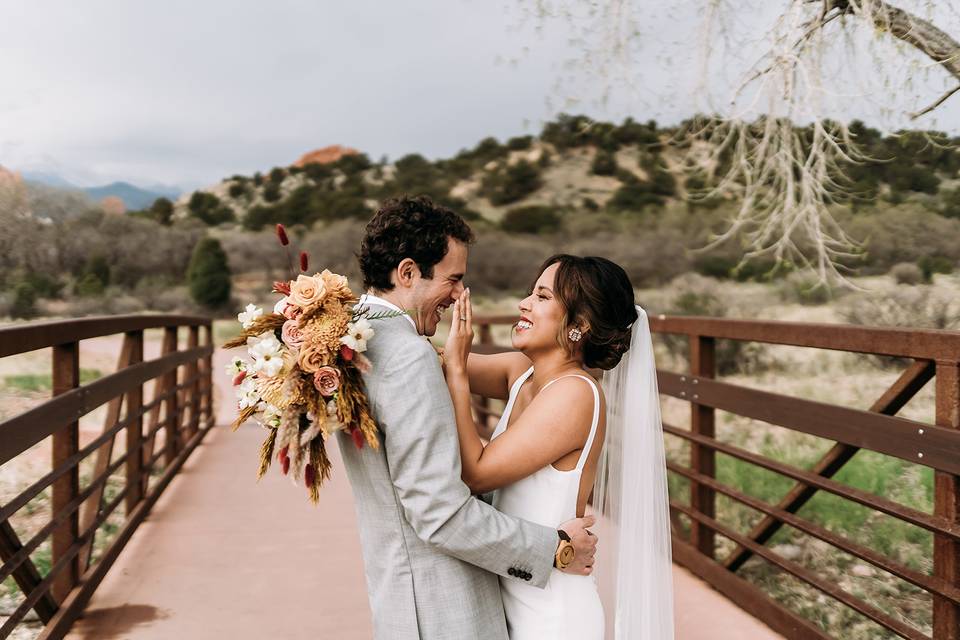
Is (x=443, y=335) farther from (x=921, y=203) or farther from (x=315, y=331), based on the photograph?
(x=315, y=331)

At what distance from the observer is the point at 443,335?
80.1 feet

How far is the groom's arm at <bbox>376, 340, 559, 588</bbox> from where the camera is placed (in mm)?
1655

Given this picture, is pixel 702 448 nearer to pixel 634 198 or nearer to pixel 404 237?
pixel 404 237

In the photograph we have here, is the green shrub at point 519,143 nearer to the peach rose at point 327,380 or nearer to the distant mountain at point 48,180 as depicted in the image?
the distant mountain at point 48,180

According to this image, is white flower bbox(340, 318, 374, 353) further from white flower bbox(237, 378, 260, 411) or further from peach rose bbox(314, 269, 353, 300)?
white flower bbox(237, 378, 260, 411)

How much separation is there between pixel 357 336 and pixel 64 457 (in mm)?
2016

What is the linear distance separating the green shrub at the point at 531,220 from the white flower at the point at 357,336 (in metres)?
38.4

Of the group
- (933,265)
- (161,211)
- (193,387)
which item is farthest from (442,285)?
(161,211)

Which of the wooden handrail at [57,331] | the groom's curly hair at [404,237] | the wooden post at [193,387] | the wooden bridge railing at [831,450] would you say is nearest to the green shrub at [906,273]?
the wooden bridge railing at [831,450]

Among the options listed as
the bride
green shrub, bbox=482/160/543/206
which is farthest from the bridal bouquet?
green shrub, bbox=482/160/543/206

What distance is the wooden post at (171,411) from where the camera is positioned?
6.06 meters

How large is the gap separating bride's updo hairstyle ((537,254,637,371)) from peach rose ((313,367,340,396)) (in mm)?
691

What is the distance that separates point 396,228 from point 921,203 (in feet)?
43.0

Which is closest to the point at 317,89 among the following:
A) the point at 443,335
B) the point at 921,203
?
the point at 443,335
